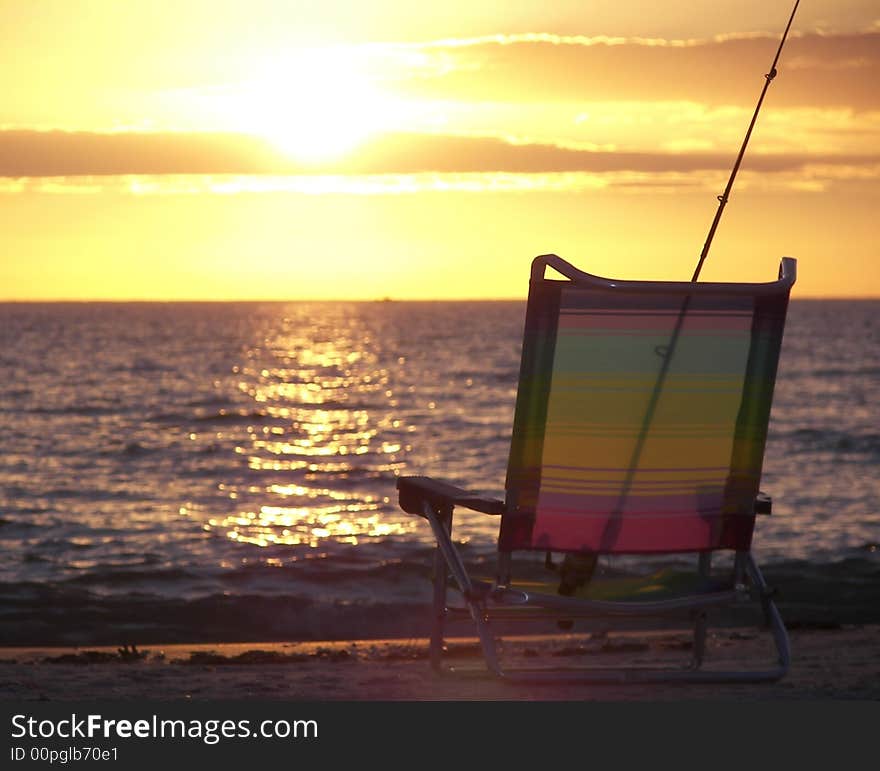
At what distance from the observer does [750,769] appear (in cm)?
445

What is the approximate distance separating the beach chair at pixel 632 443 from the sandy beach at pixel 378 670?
108cm

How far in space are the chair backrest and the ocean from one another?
199 inches

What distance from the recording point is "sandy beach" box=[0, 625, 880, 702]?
6078mm

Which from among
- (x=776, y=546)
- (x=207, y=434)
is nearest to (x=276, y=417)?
(x=207, y=434)

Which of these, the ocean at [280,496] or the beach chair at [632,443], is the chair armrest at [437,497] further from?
the ocean at [280,496]

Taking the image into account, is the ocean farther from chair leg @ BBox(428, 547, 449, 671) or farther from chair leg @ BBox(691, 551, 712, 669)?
chair leg @ BBox(428, 547, 449, 671)

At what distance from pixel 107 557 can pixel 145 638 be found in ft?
12.4

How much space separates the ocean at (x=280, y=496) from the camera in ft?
32.4

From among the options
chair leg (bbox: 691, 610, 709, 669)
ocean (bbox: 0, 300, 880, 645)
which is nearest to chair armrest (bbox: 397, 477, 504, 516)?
chair leg (bbox: 691, 610, 709, 669)

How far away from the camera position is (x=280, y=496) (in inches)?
717

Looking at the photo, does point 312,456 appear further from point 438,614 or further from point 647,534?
point 647,534

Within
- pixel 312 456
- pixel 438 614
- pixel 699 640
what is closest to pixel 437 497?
pixel 438 614

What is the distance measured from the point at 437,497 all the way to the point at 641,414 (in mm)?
664

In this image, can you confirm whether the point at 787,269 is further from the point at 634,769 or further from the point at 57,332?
the point at 57,332
